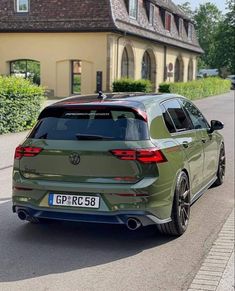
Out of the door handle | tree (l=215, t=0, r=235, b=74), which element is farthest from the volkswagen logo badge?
tree (l=215, t=0, r=235, b=74)

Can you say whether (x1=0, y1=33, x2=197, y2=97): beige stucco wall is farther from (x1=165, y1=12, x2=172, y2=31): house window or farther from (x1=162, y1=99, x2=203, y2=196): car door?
(x1=162, y1=99, x2=203, y2=196): car door

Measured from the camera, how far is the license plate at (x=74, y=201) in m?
5.42

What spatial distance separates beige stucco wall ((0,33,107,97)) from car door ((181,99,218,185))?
23.4 meters

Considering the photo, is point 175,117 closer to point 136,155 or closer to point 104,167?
point 136,155

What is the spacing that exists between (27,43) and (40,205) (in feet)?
91.1

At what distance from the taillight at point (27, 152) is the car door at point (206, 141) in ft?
7.93

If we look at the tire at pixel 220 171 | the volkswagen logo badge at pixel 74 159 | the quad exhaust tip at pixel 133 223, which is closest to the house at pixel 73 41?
the tire at pixel 220 171

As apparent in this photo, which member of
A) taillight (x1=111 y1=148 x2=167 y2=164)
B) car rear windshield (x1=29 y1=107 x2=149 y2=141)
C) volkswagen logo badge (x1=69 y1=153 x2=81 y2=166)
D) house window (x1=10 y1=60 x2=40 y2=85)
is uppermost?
house window (x1=10 y1=60 x2=40 y2=85)

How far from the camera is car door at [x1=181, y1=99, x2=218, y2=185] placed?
7324mm

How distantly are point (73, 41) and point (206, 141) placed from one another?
81.3 ft

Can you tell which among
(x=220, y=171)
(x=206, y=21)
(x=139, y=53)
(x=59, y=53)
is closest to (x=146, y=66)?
(x=139, y=53)

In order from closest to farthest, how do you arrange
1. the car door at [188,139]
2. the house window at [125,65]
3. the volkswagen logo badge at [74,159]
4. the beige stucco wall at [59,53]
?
the volkswagen logo badge at [74,159]
the car door at [188,139]
the beige stucco wall at [59,53]
the house window at [125,65]

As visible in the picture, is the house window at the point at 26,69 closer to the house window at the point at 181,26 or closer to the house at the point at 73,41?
the house at the point at 73,41

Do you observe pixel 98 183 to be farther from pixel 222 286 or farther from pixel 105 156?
pixel 222 286
